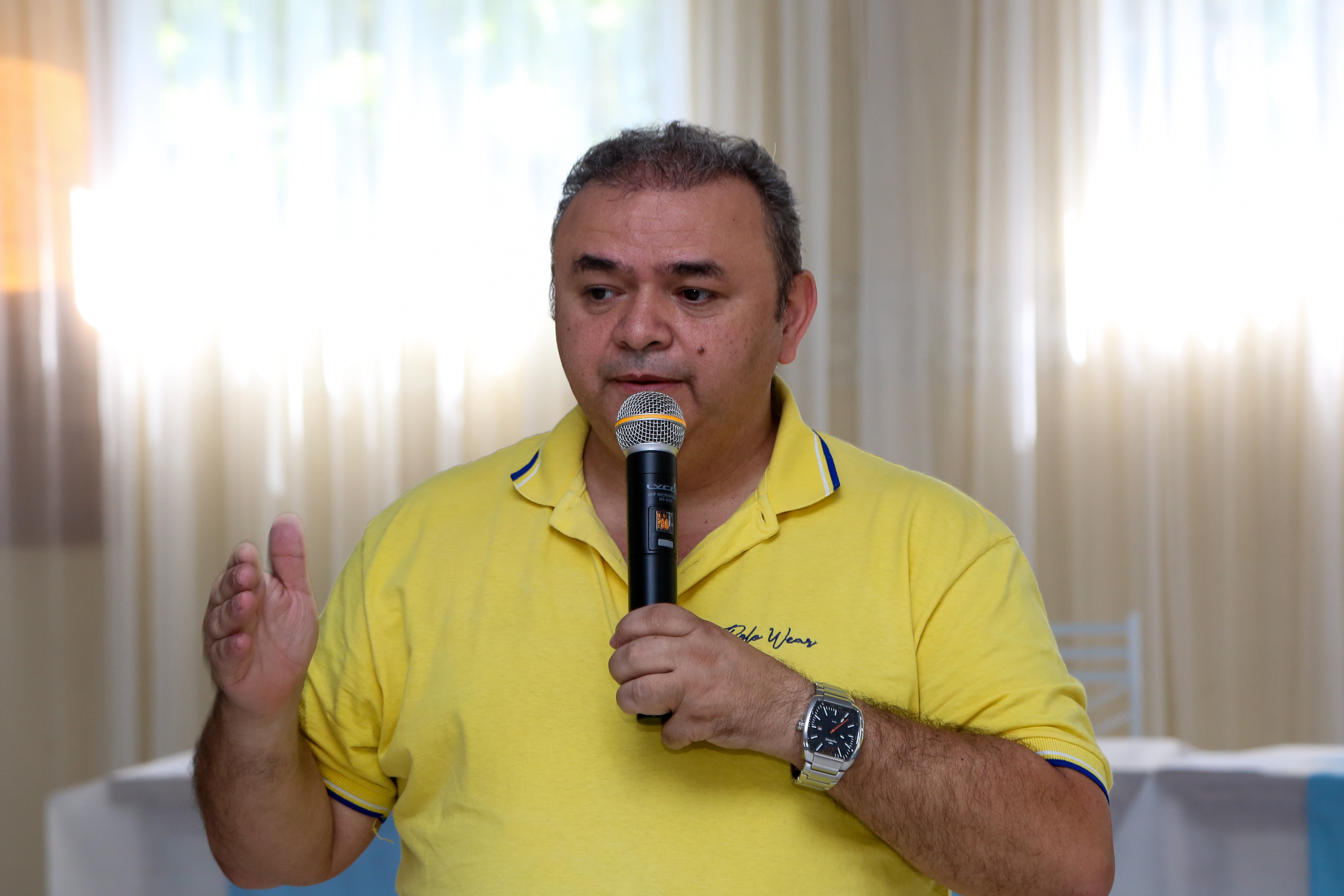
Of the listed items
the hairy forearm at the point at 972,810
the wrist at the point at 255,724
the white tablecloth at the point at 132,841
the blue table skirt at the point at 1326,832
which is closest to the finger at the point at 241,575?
the wrist at the point at 255,724

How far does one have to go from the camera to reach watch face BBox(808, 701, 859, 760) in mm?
1021

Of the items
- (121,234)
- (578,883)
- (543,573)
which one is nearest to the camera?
(578,883)

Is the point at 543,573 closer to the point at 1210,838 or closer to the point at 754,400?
the point at 754,400

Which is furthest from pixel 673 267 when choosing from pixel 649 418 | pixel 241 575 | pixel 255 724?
pixel 255 724

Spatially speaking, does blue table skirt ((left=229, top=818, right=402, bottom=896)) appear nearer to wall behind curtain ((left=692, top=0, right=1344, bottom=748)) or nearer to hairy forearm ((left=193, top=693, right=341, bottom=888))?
hairy forearm ((left=193, top=693, right=341, bottom=888))

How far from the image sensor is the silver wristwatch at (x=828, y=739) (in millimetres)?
1021

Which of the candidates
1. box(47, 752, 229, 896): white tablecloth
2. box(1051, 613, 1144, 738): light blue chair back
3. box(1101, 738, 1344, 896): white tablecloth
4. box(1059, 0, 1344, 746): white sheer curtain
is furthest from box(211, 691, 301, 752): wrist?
box(1059, 0, 1344, 746): white sheer curtain

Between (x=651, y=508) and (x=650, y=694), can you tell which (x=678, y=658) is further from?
(x=651, y=508)

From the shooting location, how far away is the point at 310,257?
3.70 m

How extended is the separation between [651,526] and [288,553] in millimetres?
415

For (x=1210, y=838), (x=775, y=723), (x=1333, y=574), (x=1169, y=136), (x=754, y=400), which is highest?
(x=1169, y=136)

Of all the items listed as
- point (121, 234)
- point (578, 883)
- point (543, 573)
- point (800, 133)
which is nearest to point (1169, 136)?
point (800, 133)

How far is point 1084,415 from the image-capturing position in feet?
11.1

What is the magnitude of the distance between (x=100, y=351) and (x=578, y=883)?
325cm
